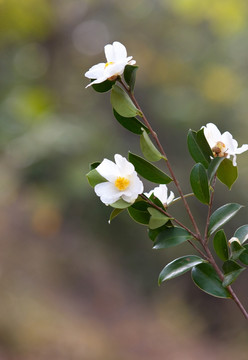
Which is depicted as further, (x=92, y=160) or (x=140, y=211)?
(x=92, y=160)

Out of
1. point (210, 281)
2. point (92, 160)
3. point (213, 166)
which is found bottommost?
point (210, 281)

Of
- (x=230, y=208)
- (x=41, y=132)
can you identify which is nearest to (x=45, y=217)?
(x=41, y=132)

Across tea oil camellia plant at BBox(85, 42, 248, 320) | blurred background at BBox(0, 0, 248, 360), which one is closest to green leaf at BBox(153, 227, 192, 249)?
tea oil camellia plant at BBox(85, 42, 248, 320)

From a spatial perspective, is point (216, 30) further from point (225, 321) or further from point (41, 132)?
point (225, 321)

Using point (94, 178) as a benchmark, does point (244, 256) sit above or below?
below

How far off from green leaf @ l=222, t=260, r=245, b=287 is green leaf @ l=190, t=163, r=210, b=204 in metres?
0.07

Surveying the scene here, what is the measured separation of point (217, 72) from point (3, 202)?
84.8 inches

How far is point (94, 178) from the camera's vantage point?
0.54 m

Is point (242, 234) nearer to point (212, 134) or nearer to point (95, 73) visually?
point (212, 134)

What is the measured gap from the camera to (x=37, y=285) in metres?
3.97

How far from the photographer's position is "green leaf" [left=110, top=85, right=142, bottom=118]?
533 millimetres

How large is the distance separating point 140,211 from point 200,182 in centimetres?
7

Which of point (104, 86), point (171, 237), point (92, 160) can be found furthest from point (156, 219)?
point (92, 160)

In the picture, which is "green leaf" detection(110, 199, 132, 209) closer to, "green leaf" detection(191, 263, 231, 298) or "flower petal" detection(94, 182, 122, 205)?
"flower petal" detection(94, 182, 122, 205)
